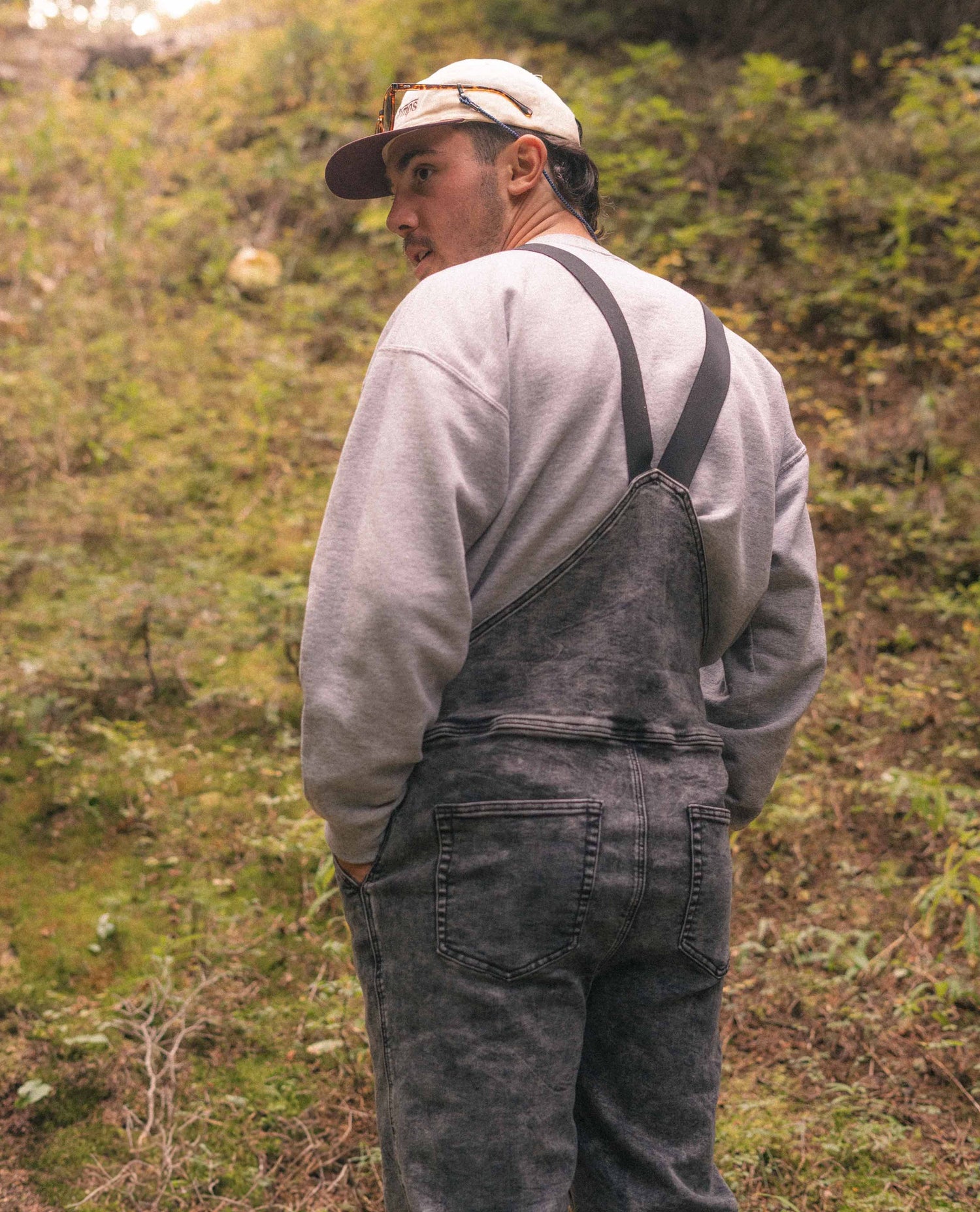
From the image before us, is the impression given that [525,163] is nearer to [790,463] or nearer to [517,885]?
[790,463]

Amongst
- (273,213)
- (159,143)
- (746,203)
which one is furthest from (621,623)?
(159,143)

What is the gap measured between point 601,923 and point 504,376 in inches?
29.6

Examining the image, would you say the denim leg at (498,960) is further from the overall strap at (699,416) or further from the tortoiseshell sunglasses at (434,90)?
the tortoiseshell sunglasses at (434,90)

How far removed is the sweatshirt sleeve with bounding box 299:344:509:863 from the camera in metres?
1.35

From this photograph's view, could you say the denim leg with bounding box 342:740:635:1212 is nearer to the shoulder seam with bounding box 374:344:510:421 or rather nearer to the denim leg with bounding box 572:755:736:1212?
the denim leg with bounding box 572:755:736:1212

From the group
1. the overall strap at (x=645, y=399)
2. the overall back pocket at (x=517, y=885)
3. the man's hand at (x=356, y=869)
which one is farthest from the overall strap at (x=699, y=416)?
the man's hand at (x=356, y=869)

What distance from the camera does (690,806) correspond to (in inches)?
57.9

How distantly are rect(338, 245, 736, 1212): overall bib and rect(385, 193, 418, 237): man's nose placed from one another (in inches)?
12.9

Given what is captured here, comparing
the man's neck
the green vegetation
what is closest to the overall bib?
the man's neck

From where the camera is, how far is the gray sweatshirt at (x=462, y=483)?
136 cm

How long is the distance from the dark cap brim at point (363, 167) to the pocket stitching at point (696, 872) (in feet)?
3.80

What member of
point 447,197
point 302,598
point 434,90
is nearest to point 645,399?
point 447,197

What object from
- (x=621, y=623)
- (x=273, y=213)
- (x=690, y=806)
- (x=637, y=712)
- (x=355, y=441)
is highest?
(x=355, y=441)

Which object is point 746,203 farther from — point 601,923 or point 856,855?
point 601,923
